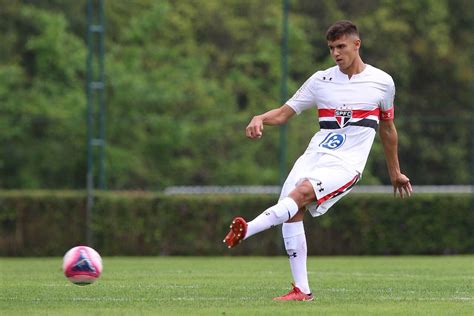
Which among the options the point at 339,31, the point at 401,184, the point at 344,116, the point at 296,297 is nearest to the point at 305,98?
the point at 344,116

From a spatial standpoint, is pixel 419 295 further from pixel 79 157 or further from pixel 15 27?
pixel 15 27

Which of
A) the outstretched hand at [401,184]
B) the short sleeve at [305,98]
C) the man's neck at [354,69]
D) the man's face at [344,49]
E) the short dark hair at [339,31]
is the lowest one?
the outstretched hand at [401,184]

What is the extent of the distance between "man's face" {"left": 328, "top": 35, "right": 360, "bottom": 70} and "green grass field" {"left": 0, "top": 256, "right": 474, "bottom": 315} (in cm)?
202

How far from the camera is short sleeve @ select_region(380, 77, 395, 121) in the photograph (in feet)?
33.7

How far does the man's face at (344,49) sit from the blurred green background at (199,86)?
16956mm

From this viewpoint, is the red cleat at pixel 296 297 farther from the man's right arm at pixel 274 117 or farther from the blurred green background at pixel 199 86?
the blurred green background at pixel 199 86

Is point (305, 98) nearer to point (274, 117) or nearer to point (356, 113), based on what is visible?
point (274, 117)

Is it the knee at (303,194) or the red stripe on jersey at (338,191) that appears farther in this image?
the red stripe on jersey at (338,191)

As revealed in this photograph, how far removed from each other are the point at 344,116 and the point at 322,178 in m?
0.66

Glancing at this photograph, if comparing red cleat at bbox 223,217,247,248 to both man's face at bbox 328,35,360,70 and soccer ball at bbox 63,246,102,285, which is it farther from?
man's face at bbox 328,35,360,70

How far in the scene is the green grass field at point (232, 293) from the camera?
8852 mm

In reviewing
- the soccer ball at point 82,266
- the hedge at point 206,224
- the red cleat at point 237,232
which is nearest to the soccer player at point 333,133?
the red cleat at point 237,232

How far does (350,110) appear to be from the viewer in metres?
10.1

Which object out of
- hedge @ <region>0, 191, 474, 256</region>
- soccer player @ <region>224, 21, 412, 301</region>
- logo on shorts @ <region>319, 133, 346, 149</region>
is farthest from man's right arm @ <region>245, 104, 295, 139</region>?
hedge @ <region>0, 191, 474, 256</region>
